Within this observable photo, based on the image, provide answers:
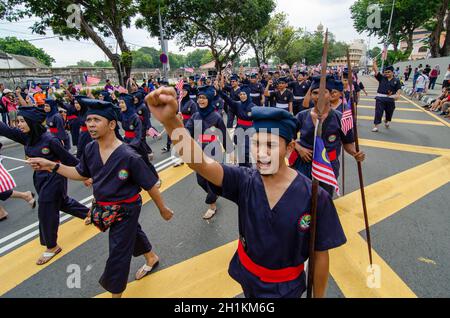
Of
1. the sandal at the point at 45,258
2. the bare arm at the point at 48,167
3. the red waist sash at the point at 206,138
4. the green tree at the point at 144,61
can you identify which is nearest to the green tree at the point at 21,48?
the green tree at the point at 144,61

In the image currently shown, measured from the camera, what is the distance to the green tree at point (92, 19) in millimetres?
13336

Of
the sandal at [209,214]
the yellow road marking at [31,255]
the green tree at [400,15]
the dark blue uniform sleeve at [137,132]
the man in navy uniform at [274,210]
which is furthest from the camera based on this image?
the green tree at [400,15]

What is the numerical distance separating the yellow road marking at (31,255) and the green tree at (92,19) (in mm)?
13452

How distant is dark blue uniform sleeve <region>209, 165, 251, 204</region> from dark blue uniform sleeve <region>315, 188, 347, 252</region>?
0.46 meters

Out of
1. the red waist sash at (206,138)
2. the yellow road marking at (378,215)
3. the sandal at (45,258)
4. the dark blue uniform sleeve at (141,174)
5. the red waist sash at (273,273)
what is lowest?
the sandal at (45,258)

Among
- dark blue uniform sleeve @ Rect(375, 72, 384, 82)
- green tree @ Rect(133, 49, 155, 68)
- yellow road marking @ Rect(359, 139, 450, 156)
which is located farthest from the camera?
green tree @ Rect(133, 49, 155, 68)

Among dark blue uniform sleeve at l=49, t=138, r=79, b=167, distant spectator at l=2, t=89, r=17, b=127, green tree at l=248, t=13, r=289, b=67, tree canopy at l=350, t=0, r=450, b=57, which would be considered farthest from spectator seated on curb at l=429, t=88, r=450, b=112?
green tree at l=248, t=13, r=289, b=67

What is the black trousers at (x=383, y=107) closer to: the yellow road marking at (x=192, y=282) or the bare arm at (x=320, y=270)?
the yellow road marking at (x=192, y=282)

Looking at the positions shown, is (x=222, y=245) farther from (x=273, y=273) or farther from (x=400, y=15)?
(x=400, y=15)

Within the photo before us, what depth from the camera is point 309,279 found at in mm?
1577

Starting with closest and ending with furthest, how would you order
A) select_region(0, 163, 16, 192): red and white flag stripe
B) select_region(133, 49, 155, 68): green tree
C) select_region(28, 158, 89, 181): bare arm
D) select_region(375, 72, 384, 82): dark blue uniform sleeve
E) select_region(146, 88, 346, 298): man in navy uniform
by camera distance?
select_region(146, 88, 346, 298): man in navy uniform
select_region(28, 158, 89, 181): bare arm
select_region(0, 163, 16, 192): red and white flag stripe
select_region(375, 72, 384, 82): dark blue uniform sleeve
select_region(133, 49, 155, 68): green tree

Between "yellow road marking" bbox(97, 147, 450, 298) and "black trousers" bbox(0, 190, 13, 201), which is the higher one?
"black trousers" bbox(0, 190, 13, 201)

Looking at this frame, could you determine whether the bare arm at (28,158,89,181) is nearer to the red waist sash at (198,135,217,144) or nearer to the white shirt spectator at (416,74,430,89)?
the red waist sash at (198,135,217,144)

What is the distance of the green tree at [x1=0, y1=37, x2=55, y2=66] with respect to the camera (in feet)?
203
